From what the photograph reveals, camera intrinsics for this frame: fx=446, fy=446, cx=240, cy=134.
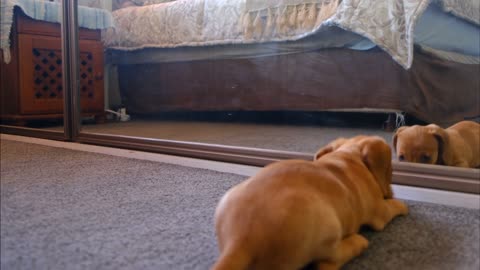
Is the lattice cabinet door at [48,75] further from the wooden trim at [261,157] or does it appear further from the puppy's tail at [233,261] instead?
the puppy's tail at [233,261]

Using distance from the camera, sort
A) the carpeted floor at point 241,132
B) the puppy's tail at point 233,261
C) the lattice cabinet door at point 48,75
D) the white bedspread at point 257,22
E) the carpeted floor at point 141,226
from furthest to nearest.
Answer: the lattice cabinet door at point 48,75, the white bedspread at point 257,22, the carpeted floor at point 241,132, the carpeted floor at point 141,226, the puppy's tail at point 233,261

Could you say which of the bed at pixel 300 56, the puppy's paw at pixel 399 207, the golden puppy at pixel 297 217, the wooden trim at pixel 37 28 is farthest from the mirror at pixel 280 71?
the golden puppy at pixel 297 217

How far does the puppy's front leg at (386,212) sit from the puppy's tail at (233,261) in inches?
10.9

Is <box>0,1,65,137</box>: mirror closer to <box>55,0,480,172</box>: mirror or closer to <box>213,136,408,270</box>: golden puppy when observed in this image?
<box>55,0,480,172</box>: mirror

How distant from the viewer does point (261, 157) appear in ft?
3.77

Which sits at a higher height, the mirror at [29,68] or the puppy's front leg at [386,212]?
the mirror at [29,68]

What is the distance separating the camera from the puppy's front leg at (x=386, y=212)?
656 millimetres

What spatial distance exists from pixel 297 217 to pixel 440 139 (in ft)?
1.98

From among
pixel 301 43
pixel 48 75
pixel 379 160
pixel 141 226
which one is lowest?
pixel 141 226

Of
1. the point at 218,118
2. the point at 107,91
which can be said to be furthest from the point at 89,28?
the point at 218,118

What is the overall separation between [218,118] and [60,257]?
1332 millimetres

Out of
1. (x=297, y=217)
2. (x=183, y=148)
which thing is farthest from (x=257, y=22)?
(x=297, y=217)

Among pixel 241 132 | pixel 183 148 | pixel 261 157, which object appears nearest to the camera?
pixel 261 157

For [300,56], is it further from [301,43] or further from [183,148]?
[183,148]
